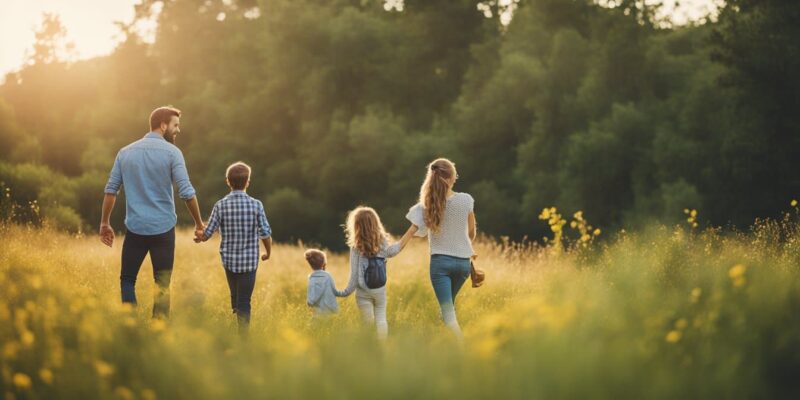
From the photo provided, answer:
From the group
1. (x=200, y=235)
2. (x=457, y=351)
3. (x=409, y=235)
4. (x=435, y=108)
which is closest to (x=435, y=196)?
(x=409, y=235)

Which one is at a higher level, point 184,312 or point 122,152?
point 122,152

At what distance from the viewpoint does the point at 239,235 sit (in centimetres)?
629

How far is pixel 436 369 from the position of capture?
387 cm

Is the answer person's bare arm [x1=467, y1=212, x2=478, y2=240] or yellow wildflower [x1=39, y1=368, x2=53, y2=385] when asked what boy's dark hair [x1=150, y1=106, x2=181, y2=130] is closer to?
yellow wildflower [x1=39, y1=368, x2=53, y2=385]

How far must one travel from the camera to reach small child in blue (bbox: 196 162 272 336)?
20.6 feet

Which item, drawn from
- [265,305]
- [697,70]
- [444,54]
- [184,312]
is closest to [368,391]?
[184,312]

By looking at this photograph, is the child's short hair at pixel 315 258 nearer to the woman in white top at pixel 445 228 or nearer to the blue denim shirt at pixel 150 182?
the woman in white top at pixel 445 228

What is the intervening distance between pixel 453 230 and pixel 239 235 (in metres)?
1.84

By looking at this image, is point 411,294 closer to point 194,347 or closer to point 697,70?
point 194,347

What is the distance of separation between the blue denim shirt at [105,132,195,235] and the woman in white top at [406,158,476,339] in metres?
2.00

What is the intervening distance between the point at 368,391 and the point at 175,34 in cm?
4300

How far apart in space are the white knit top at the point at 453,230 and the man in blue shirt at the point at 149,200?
2.01 meters

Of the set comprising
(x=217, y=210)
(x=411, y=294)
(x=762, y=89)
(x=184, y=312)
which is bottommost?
(x=411, y=294)

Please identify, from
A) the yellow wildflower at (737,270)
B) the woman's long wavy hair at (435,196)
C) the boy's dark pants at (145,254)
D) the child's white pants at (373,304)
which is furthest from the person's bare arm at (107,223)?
the yellow wildflower at (737,270)
